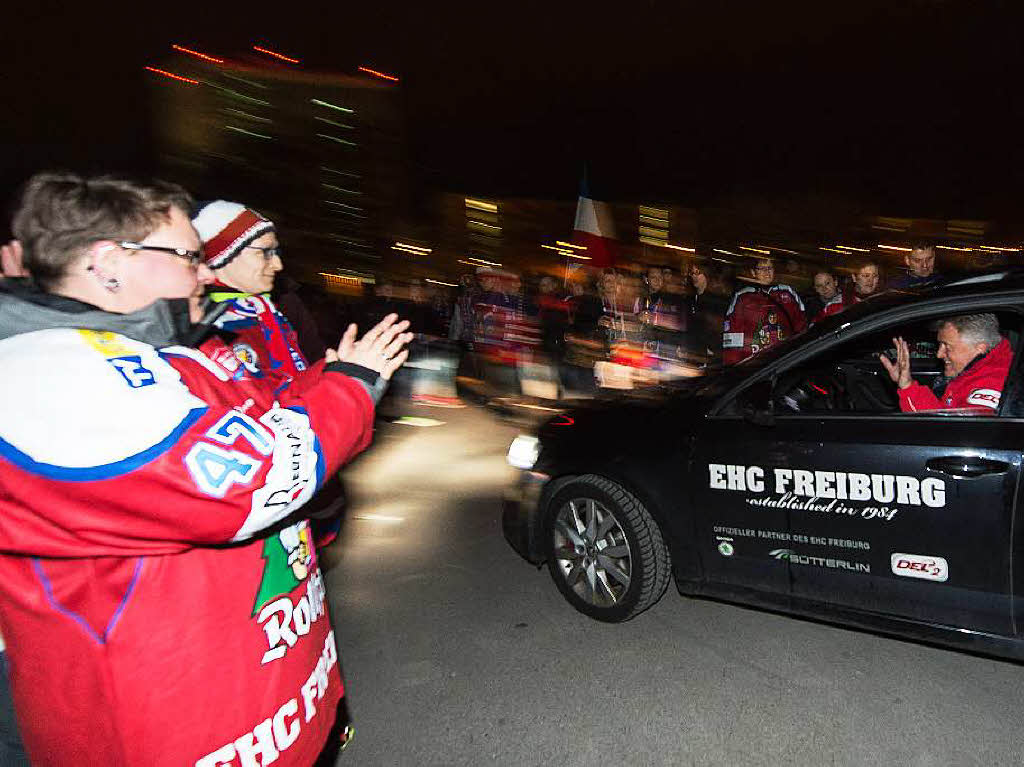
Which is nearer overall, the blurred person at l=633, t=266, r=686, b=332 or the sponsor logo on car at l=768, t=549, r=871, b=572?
the sponsor logo on car at l=768, t=549, r=871, b=572

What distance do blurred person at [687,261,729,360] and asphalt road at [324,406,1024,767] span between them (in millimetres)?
3675

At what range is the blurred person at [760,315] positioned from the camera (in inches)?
261

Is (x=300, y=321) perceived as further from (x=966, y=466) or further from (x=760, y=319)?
(x=760, y=319)

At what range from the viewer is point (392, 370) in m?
1.43

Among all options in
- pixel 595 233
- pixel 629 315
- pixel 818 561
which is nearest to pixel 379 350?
pixel 818 561

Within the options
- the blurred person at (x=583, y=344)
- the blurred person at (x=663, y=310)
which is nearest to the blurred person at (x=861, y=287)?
the blurred person at (x=663, y=310)

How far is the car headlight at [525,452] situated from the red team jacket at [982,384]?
183 cm

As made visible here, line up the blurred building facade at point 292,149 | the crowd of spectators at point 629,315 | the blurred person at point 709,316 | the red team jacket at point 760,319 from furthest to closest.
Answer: the blurred building facade at point 292,149
the blurred person at point 709,316
the crowd of spectators at point 629,315
the red team jacket at point 760,319

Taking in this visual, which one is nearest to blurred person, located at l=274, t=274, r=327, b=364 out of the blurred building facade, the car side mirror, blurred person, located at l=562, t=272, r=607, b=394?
the car side mirror

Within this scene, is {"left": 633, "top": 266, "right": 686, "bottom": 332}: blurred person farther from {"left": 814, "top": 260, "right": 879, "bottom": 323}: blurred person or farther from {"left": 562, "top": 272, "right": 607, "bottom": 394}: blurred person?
{"left": 814, "top": 260, "right": 879, "bottom": 323}: blurred person

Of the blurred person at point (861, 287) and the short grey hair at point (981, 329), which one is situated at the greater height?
the blurred person at point (861, 287)

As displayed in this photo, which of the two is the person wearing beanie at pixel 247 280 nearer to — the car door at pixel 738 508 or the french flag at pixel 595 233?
the car door at pixel 738 508

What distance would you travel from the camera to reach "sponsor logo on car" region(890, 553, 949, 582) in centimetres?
267

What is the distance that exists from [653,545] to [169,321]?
2.71 m
